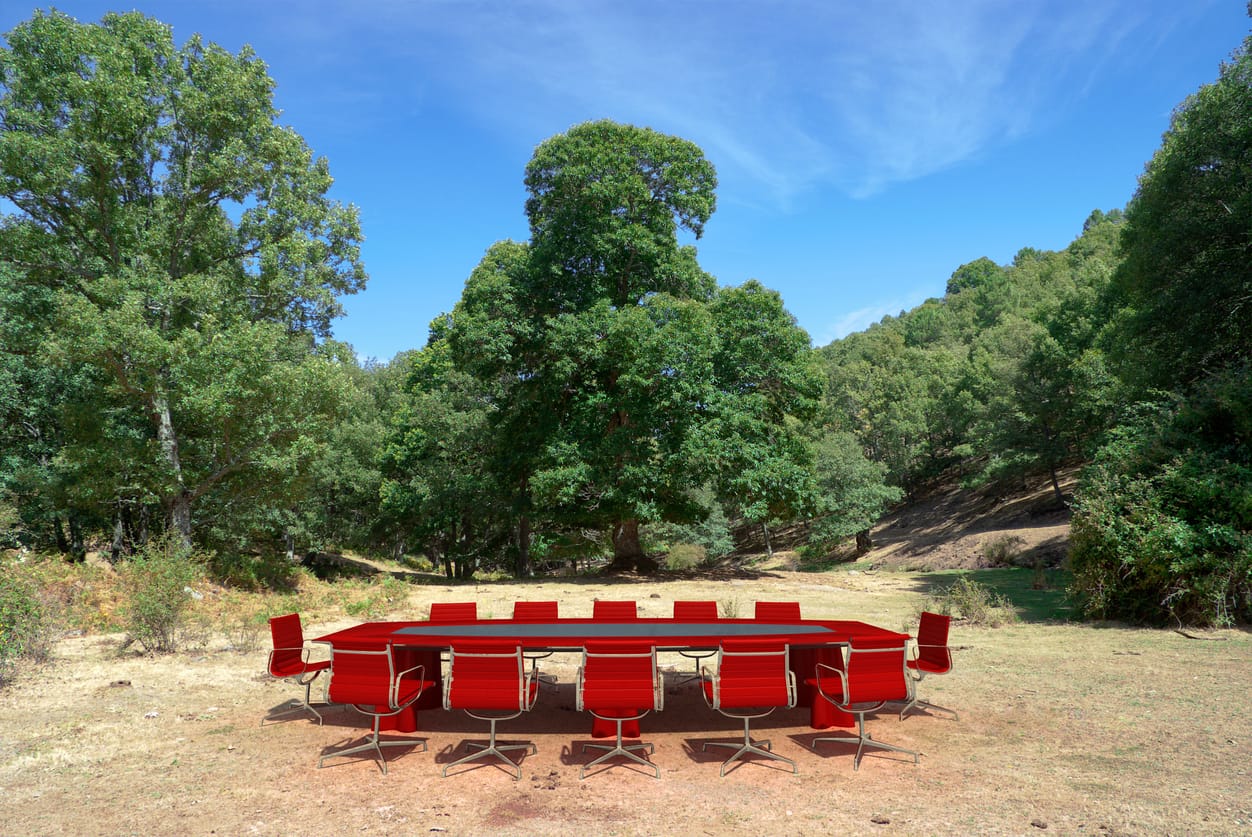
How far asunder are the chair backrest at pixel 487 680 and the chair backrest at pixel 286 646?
252 centimetres

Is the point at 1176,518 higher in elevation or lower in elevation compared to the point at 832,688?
higher

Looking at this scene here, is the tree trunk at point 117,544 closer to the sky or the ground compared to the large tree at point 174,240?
closer to the ground

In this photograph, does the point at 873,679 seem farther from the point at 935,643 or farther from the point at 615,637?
the point at 615,637

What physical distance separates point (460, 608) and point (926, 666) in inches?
223

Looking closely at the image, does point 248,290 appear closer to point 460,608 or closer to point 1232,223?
point 460,608

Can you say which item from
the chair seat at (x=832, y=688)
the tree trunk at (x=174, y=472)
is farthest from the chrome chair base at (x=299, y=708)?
the tree trunk at (x=174, y=472)

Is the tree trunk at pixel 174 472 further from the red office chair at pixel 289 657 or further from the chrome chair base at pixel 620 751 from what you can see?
the chrome chair base at pixel 620 751

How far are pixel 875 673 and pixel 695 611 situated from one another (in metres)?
3.31

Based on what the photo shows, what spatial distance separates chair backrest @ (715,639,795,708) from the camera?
228 inches

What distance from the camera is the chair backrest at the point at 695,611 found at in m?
8.85

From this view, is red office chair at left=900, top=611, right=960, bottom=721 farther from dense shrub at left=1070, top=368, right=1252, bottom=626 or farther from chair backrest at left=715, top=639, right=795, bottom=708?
dense shrub at left=1070, top=368, right=1252, bottom=626

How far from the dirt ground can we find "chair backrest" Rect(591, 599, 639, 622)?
Answer: 1043mm

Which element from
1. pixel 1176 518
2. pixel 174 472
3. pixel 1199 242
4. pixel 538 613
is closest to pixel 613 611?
pixel 538 613

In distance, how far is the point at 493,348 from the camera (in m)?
23.1
